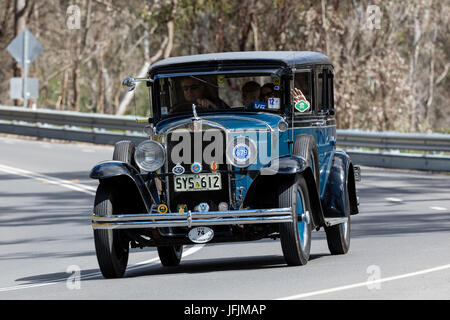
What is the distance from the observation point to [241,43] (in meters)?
39.1

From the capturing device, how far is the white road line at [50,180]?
69.7 feet

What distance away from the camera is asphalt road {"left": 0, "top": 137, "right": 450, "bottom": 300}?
890 centimetres

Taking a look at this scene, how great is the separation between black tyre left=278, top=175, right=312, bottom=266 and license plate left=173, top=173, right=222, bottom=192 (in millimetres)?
643

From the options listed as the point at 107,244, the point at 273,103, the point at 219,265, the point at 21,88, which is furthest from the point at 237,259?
the point at 21,88

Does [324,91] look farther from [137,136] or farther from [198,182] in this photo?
[137,136]

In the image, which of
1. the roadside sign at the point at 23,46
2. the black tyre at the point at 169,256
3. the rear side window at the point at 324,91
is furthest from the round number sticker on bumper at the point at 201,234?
the roadside sign at the point at 23,46

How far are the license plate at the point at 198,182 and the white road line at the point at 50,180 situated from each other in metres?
10.3

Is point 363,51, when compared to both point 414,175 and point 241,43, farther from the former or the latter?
point 414,175

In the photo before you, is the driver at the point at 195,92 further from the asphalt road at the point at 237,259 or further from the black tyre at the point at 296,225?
the asphalt road at the point at 237,259

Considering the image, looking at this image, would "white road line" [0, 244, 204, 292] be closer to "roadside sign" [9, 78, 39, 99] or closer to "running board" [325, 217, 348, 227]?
"running board" [325, 217, 348, 227]

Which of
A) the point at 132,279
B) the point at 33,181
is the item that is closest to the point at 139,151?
the point at 132,279

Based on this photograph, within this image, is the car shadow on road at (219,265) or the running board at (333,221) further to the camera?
the running board at (333,221)

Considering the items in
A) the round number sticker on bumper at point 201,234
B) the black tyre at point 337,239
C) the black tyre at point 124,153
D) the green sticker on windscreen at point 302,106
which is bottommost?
the black tyre at point 337,239

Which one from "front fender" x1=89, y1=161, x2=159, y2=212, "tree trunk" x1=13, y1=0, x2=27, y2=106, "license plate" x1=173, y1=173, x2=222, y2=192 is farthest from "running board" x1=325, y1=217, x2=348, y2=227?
"tree trunk" x1=13, y1=0, x2=27, y2=106
